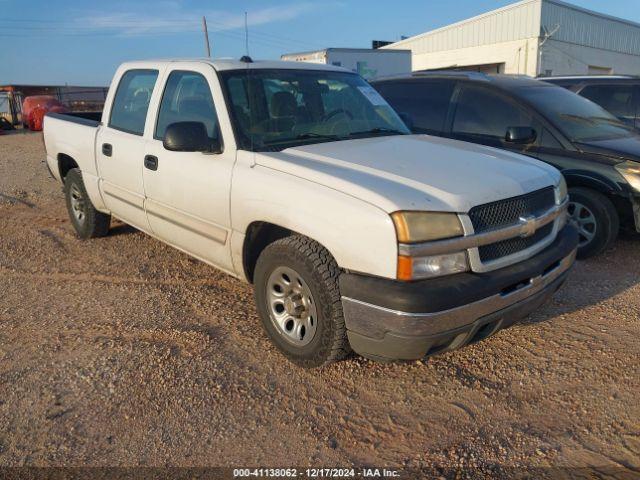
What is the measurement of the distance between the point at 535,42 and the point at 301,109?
24.3 m

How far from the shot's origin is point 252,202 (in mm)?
3338

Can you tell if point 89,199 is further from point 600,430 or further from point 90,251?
point 600,430

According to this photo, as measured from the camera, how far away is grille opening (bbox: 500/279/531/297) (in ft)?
9.61

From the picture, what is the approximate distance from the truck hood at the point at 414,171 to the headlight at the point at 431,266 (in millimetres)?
245

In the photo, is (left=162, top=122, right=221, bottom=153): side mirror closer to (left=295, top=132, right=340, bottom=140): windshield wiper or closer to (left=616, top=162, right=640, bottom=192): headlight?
(left=295, top=132, right=340, bottom=140): windshield wiper

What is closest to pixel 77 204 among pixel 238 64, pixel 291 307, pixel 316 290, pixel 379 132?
pixel 238 64

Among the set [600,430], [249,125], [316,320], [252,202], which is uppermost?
[249,125]

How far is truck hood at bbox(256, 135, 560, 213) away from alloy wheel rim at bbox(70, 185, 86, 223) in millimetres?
3180

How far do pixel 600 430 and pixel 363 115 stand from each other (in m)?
2.72

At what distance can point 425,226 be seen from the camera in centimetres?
272

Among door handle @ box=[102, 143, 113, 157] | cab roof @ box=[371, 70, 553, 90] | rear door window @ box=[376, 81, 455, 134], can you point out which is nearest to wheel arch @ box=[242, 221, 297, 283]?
door handle @ box=[102, 143, 113, 157]

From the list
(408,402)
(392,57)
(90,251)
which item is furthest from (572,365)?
(392,57)

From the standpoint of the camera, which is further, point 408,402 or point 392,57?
point 392,57

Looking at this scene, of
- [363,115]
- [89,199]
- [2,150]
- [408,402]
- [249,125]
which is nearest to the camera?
[408,402]
